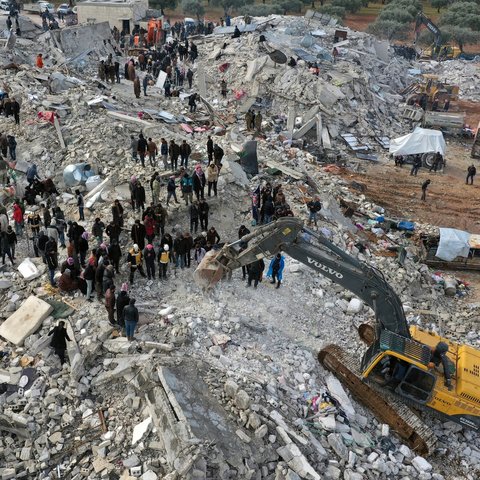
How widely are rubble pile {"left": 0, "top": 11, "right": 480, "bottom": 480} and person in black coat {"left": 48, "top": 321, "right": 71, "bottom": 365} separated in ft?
0.68

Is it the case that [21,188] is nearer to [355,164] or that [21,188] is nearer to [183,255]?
[183,255]

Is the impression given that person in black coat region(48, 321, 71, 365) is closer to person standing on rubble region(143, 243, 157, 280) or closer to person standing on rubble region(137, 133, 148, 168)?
person standing on rubble region(143, 243, 157, 280)

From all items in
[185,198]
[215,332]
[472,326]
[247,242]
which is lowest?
[472,326]

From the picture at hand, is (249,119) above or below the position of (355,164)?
above

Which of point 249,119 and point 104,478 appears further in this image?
point 249,119

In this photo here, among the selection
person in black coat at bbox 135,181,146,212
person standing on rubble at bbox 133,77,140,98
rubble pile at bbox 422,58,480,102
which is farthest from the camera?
rubble pile at bbox 422,58,480,102

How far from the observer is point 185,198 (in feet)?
49.3

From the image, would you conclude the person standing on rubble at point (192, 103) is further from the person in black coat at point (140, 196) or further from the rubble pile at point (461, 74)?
the rubble pile at point (461, 74)

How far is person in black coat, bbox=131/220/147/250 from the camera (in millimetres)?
13148

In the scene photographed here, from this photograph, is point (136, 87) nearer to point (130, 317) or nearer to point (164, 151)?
point (164, 151)

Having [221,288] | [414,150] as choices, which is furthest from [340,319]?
[414,150]

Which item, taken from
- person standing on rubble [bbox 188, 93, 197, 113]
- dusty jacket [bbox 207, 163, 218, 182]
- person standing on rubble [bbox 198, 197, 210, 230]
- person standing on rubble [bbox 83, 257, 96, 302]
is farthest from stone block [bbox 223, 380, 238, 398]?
person standing on rubble [bbox 188, 93, 197, 113]

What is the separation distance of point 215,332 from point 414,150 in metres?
16.3

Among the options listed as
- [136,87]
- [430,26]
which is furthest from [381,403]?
[430,26]
